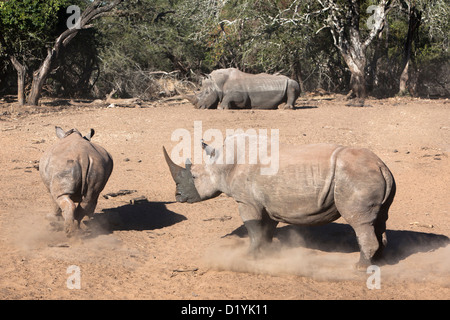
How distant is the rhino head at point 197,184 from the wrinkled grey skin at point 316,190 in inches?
0.7

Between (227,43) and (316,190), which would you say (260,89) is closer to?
(227,43)

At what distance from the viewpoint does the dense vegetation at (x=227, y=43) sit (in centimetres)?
1984

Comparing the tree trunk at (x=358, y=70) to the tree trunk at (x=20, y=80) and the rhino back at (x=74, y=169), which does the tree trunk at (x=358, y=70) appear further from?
the rhino back at (x=74, y=169)

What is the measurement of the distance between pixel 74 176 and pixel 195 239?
Answer: 5.66 feet

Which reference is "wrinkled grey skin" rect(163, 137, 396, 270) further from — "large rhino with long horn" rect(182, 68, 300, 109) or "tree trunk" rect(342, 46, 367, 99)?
"tree trunk" rect(342, 46, 367, 99)

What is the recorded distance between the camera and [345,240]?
744 cm

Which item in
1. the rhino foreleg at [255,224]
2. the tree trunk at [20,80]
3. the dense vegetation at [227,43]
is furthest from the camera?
the dense vegetation at [227,43]

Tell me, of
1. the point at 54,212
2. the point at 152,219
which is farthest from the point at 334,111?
the point at 54,212

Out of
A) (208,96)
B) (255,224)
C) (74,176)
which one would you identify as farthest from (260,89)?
(255,224)

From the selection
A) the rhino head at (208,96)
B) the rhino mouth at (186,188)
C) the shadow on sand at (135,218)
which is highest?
the rhino mouth at (186,188)

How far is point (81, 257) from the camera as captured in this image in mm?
6570

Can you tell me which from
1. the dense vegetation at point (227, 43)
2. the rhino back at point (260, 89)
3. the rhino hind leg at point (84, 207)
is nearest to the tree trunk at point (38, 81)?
the dense vegetation at point (227, 43)

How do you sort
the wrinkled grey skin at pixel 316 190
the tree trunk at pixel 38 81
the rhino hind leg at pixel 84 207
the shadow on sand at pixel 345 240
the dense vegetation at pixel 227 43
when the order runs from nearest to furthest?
the wrinkled grey skin at pixel 316 190 → the shadow on sand at pixel 345 240 → the rhino hind leg at pixel 84 207 → the tree trunk at pixel 38 81 → the dense vegetation at pixel 227 43

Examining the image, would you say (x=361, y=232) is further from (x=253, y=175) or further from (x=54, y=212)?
(x=54, y=212)
